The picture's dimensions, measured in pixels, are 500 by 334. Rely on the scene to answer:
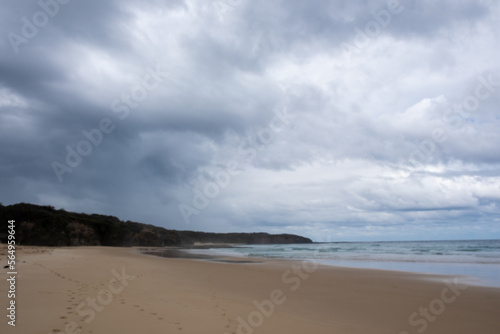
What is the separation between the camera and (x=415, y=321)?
814 cm

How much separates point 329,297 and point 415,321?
337cm

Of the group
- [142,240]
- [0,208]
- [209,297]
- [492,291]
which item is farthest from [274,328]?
[142,240]

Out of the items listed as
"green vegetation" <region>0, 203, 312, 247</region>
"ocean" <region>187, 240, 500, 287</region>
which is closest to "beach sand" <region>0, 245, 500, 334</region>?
"ocean" <region>187, 240, 500, 287</region>
